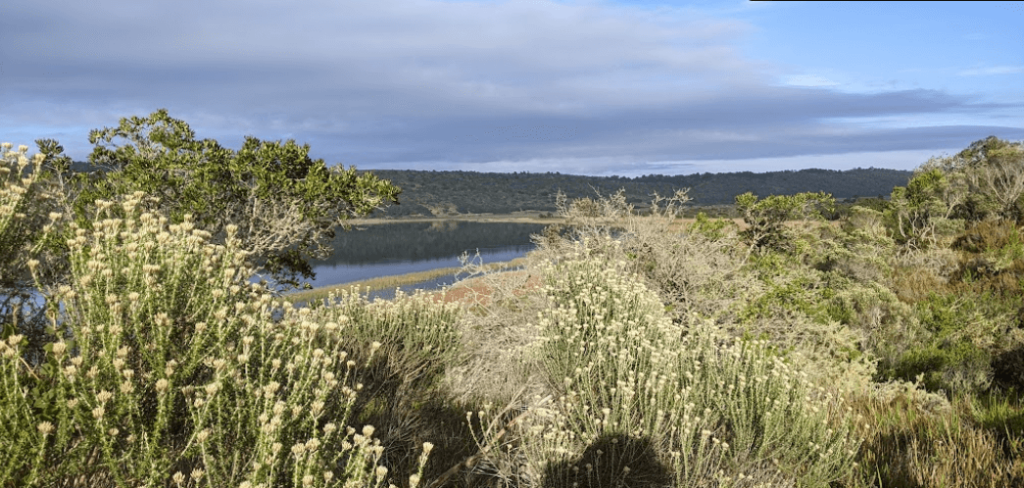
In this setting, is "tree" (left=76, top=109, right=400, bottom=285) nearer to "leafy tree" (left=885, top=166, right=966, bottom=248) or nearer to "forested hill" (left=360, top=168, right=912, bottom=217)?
"leafy tree" (left=885, top=166, right=966, bottom=248)

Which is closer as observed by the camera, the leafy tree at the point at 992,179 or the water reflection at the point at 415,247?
the leafy tree at the point at 992,179

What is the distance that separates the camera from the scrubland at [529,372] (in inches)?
114

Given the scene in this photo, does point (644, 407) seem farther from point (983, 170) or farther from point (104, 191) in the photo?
point (983, 170)

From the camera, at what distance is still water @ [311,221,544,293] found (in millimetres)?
54316

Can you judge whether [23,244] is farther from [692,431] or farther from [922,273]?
[922,273]

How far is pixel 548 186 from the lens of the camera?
117 meters

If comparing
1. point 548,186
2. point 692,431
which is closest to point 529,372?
point 692,431

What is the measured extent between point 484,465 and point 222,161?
260 inches

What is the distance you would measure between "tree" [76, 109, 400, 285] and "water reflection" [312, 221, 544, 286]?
113 ft

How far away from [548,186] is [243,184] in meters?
108

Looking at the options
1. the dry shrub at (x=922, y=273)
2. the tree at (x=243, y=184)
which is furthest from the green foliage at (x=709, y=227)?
the tree at (x=243, y=184)

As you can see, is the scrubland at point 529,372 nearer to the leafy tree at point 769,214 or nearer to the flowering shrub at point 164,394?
the flowering shrub at point 164,394

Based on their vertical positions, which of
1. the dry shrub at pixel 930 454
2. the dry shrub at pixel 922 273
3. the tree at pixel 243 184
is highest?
the tree at pixel 243 184

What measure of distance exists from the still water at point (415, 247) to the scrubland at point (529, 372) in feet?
113
